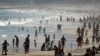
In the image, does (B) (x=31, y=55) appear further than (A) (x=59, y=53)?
Yes

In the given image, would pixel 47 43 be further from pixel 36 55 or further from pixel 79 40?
pixel 36 55

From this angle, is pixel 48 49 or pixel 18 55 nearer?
pixel 18 55

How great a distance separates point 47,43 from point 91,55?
1290 cm

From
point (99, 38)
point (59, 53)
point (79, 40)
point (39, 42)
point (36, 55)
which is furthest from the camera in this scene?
point (39, 42)

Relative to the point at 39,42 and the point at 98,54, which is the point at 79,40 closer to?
the point at 98,54

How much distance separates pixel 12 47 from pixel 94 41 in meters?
10.1

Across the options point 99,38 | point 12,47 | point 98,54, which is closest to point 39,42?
point 12,47

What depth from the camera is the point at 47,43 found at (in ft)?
119

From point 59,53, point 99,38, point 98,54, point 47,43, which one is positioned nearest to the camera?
point 59,53

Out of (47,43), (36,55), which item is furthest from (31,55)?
(47,43)

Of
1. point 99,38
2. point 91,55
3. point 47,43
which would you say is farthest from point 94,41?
point 91,55

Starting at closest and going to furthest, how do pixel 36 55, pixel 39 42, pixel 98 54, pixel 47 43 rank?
pixel 98 54, pixel 36 55, pixel 47 43, pixel 39 42

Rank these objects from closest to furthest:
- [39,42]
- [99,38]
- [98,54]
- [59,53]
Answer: [59,53] < [98,54] < [99,38] < [39,42]

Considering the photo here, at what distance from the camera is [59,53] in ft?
76.3
